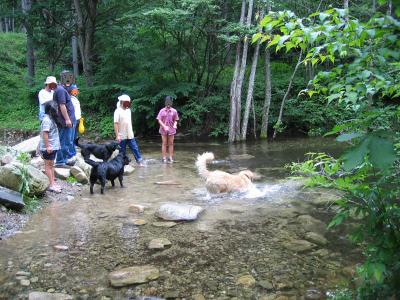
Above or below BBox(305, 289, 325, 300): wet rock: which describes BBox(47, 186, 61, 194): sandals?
above

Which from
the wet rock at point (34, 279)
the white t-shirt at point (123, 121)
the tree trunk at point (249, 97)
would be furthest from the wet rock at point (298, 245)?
the tree trunk at point (249, 97)

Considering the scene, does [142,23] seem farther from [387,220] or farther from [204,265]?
[387,220]

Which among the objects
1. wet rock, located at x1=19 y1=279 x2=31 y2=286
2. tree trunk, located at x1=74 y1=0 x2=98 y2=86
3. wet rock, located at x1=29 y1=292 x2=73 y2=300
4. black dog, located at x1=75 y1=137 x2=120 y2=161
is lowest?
wet rock, located at x1=19 y1=279 x2=31 y2=286

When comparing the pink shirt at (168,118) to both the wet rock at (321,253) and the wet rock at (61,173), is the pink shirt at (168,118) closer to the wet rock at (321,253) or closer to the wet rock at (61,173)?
the wet rock at (61,173)

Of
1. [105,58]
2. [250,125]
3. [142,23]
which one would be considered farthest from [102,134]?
[250,125]

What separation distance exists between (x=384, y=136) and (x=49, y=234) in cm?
474

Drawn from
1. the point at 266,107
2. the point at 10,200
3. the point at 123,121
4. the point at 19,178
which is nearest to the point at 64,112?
the point at 19,178

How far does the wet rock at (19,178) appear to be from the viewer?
6344 mm

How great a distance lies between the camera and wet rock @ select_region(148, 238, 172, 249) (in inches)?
197

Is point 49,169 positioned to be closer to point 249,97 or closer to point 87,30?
point 249,97

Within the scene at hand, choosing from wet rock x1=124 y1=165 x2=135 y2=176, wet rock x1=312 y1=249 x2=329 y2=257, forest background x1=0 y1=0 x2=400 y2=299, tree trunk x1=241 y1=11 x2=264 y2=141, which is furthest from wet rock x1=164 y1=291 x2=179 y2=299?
tree trunk x1=241 y1=11 x2=264 y2=141

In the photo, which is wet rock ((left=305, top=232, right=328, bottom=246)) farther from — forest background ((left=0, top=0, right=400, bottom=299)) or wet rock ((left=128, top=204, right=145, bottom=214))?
forest background ((left=0, top=0, right=400, bottom=299))

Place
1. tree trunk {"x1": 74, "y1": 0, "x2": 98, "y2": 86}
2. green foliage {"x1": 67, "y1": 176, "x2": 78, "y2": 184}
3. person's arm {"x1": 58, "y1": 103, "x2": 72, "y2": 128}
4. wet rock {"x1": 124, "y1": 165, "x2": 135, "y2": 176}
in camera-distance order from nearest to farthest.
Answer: person's arm {"x1": 58, "y1": 103, "x2": 72, "y2": 128} → green foliage {"x1": 67, "y1": 176, "x2": 78, "y2": 184} → wet rock {"x1": 124, "y1": 165, "x2": 135, "y2": 176} → tree trunk {"x1": 74, "y1": 0, "x2": 98, "y2": 86}

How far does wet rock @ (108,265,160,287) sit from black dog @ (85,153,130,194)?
346 cm
